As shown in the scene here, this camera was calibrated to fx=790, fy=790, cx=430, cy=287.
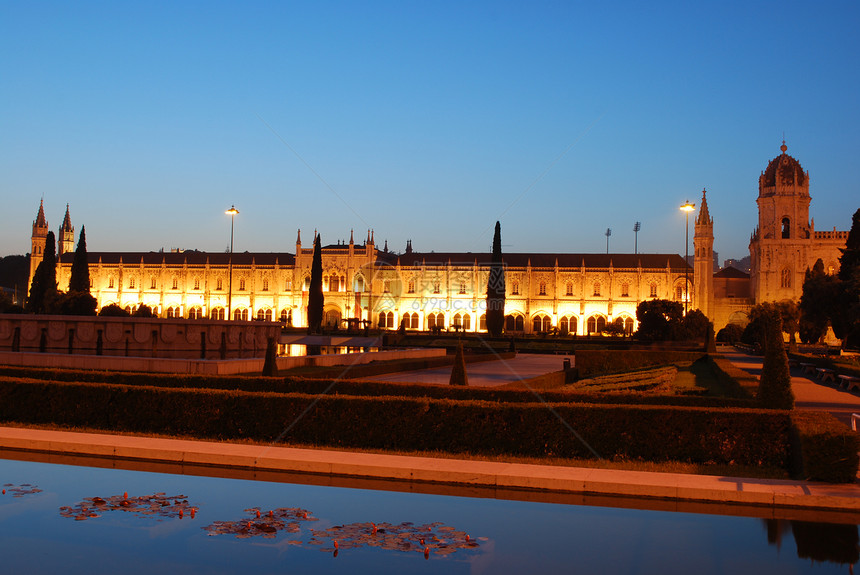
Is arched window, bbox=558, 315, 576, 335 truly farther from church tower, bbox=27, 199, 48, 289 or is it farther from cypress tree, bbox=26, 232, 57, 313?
church tower, bbox=27, 199, 48, 289

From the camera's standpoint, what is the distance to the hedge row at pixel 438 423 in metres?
10.4

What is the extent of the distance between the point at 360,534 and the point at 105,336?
19.0m

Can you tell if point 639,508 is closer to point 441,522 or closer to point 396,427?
point 441,522

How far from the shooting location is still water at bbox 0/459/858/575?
606 cm

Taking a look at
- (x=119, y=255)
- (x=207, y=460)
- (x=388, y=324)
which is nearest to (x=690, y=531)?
(x=207, y=460)

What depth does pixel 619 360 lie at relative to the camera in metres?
31.2

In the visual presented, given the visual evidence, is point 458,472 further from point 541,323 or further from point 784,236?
point 784,236

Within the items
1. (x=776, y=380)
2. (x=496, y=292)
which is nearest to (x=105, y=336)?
(x=776, y=380)

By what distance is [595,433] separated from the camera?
35.4 ft

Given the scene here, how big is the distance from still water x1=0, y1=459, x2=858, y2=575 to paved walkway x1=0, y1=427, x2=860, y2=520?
542mm

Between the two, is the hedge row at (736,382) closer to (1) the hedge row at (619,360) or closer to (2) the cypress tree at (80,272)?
(1) the hedge row at (619,360)

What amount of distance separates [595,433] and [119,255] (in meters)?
84.5

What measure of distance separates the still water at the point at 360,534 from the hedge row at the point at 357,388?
15.1ft

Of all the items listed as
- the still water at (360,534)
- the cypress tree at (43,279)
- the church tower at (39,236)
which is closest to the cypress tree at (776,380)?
the still water at (360,534)
